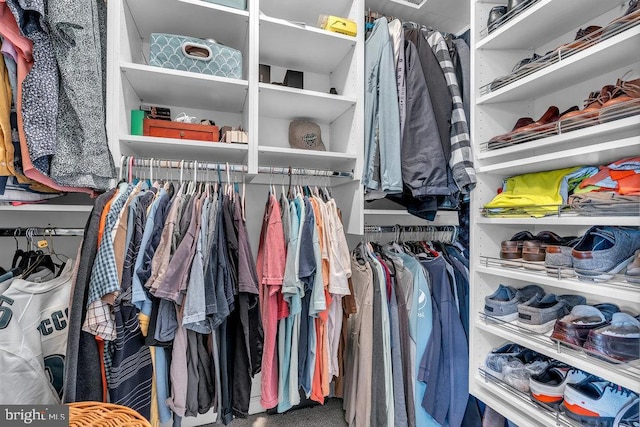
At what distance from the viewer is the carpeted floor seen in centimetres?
157

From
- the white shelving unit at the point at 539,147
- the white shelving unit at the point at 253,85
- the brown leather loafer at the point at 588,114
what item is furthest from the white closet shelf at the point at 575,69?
the white shelving unit at the point at 253,85

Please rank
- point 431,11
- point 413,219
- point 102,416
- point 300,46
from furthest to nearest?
point 413,219, point 431,11, point 300,46, point 102,416

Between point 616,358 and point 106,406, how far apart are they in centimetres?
140

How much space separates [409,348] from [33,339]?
1.42 metres

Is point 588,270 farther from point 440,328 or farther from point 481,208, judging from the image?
point 440,328

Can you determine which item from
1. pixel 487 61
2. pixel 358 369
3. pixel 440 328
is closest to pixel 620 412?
pixel 440 328

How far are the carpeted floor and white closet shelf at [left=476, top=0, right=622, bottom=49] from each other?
196 centimetres

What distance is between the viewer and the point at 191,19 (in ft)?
4.48

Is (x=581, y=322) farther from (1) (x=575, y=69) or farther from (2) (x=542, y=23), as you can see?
(2) (x=542, y=23)

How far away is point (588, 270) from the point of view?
91 cm

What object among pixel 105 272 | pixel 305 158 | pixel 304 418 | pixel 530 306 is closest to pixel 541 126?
pixel 530 306

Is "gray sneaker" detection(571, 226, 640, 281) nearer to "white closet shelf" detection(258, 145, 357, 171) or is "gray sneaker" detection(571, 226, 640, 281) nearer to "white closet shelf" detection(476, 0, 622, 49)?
"white closet shelf" detection(476, 0, 622, 49)

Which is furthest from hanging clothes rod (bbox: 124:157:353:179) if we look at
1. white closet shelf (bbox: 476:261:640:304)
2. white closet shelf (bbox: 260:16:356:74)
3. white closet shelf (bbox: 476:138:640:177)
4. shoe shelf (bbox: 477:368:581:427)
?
shoe shelf (bbox: 477:368:581:427)

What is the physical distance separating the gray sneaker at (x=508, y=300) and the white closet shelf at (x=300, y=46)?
1.36 meters
